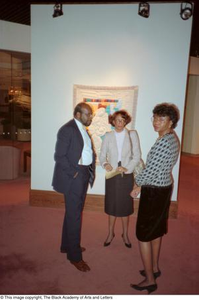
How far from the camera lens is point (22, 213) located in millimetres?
4402

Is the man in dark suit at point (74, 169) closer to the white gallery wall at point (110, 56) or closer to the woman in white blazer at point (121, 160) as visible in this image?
the woman in white blazer at point (121, 160)

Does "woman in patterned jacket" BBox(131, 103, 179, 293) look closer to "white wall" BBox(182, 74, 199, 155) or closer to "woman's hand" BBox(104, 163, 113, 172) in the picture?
"woman's hand" BBox(104, 163, 113, 172)

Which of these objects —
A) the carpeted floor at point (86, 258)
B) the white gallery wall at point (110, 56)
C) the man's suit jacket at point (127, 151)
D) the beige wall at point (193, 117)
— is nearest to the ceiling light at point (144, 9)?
the white gallery wall at point (110, 56)

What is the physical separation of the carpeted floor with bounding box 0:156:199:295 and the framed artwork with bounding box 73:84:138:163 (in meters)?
1.59

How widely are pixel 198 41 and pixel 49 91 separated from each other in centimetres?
548

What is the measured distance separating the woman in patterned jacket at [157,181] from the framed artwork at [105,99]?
1987 millimetres

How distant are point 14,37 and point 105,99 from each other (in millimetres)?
2845

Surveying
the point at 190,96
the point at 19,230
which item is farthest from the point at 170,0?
the point at 190,96

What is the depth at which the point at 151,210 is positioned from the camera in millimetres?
2363

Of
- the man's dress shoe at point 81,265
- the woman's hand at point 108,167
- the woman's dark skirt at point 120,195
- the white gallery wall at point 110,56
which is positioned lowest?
the man's dress shoe at point 81,265

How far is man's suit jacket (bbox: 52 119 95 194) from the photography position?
2.69 m

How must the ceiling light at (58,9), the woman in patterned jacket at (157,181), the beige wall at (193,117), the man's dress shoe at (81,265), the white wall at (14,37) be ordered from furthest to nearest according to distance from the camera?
the beige wall at (193,117) < the white wall at (14,37) < the ceiling light at (58,9) < the man's dress shoe at (81,265) < the woman in patterned jacket at (157,181)

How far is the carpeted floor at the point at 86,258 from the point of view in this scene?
260 cm

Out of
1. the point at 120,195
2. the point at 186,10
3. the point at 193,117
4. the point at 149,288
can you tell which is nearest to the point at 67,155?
the point at 120,195
